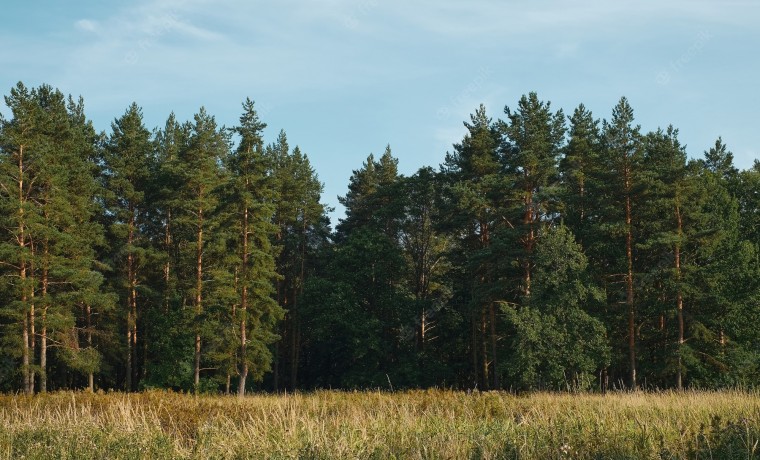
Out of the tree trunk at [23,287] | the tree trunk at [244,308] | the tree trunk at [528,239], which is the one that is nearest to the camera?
the tree trunk at [23,287]

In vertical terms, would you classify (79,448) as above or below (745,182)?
below

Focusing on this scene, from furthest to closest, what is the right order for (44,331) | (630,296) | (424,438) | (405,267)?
1. (405,267)
2. (630,296)
3. (44,331)
4. (424,438)

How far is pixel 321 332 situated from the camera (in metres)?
45.5

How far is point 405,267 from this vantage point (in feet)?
159

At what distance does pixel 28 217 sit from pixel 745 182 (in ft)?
130

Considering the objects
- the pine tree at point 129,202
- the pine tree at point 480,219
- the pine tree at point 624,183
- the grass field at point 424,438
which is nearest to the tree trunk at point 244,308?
the pine tree at point 129,202

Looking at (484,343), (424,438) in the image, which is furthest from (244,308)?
(424,438)

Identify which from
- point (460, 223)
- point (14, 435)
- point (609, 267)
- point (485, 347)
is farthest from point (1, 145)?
point (609, 267)

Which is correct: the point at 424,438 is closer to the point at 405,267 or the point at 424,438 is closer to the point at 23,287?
the point at 23,287

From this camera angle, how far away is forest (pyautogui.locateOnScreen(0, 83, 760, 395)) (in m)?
33.8

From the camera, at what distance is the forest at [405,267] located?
33812 mm

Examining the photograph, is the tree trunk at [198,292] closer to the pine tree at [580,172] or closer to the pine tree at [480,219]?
the pine tree at [480,219]

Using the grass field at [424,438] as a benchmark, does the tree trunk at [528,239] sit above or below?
above

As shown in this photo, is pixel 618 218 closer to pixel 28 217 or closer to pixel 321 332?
pixel 321 332
